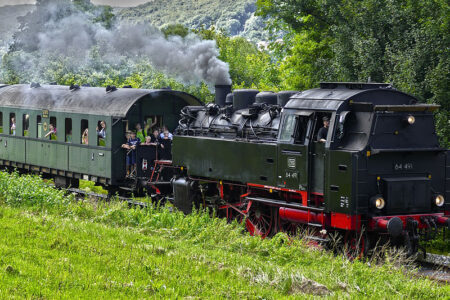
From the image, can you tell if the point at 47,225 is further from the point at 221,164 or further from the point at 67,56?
the point at 67,56

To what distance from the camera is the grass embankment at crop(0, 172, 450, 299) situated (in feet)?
27.0

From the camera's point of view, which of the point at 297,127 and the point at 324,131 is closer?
the point at 324,131

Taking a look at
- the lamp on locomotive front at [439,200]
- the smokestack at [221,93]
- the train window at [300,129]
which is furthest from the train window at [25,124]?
the lamp on locomotive front at [439,200]

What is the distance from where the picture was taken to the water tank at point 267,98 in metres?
14.9

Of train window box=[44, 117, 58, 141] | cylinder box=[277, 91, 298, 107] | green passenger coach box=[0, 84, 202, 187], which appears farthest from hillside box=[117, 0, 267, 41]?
cylinder box=[277, 91, 298, 107]

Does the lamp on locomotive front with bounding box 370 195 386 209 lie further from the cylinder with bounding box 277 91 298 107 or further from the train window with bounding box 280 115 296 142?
the cylinder with bounding box 277 91 298 107

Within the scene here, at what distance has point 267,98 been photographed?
1498cm

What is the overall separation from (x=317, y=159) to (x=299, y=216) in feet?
3.78

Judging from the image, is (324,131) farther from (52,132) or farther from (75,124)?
(52,132)

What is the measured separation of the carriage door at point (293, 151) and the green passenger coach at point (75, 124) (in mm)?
6191

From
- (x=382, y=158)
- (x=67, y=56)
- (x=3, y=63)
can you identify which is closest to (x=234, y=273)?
(x=382, y=158)

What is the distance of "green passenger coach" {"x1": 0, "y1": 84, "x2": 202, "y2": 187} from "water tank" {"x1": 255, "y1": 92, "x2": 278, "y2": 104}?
4271 mm

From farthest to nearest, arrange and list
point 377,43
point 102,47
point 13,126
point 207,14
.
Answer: point 207,14 < point 102,47 < point 13,126 < point 377,43

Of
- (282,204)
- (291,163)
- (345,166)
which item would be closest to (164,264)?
(345,166)
